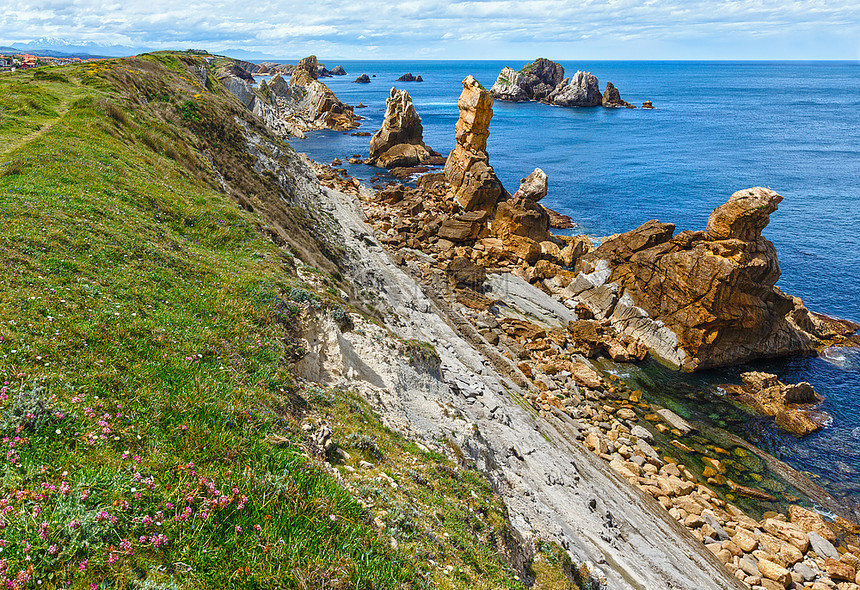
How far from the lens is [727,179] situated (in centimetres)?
8444

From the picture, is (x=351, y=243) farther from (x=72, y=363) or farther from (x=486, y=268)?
(x=72, y=363)

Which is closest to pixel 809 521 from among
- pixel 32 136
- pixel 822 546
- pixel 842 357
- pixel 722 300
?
pixel 822 546

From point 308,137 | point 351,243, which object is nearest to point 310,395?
point 351,243

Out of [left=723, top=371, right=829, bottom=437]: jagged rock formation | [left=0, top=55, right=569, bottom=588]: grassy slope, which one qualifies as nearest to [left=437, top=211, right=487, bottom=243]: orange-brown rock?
[left=723, top=371, right=829, bottom=437]: jagged rock formation

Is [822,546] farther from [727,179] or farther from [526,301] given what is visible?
[727,179]

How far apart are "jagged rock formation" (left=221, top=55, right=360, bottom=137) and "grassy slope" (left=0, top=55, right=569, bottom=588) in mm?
106672

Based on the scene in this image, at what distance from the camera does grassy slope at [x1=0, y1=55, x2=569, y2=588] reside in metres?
6.05

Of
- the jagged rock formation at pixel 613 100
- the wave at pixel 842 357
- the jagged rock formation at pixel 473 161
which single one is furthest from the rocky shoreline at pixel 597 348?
the jagged rock formation at pixel 613 100

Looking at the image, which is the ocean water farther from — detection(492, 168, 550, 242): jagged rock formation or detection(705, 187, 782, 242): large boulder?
detection(705, 187, 782, 242): large boulder

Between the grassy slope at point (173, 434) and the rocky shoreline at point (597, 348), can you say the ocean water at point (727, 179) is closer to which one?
the rocky shoreline at point (597, 348)

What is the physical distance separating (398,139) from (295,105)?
7720 cm

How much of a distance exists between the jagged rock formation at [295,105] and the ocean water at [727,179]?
773 cm

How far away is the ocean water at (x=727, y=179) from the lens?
34.8 metres

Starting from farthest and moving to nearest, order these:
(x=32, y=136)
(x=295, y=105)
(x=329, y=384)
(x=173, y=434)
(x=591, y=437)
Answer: (x=295, y=105) → (x=591, y=437) → (x=32, y=136) → (x=329, y=384) → (x=173, y=434)
